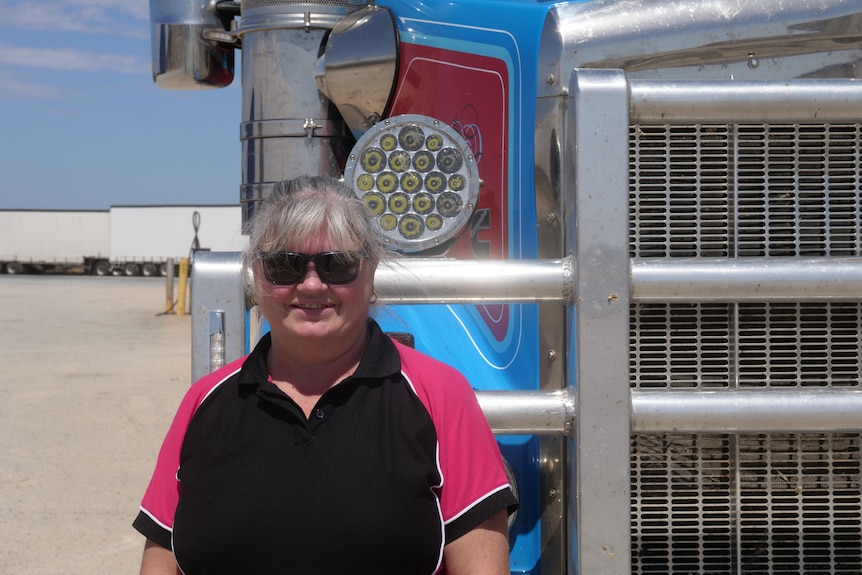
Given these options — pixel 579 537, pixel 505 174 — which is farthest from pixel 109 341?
pixel 579 537

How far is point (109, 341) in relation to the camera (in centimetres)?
1388

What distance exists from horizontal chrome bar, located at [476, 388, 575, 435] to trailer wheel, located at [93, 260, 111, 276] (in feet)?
126

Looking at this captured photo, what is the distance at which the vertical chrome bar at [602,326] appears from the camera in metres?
1.86

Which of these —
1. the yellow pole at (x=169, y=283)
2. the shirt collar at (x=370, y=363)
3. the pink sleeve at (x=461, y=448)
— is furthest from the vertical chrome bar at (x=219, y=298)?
the yellow pole at (x=169, y=283)

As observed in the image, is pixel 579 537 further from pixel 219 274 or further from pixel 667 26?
pixel 667 26

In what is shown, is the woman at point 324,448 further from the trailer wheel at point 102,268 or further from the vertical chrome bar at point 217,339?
the trailer wheel at point 102,268

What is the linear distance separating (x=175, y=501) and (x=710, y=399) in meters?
0.98

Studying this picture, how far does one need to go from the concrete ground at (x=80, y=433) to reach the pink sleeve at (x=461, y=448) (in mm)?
3242

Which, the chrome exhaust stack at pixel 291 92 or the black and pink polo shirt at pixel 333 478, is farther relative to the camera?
the chrome exhaust stack at pixel 291 92

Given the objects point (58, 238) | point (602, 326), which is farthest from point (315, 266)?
point (58, 238)

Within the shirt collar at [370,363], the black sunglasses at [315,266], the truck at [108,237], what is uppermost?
the truck at [108,237]

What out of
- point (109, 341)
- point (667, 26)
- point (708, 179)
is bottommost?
point (109, 341)

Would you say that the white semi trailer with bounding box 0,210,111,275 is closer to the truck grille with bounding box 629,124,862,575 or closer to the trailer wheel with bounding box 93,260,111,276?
the trailer wheel with bounding box 93,260,111,276

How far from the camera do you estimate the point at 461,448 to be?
5.79ft
